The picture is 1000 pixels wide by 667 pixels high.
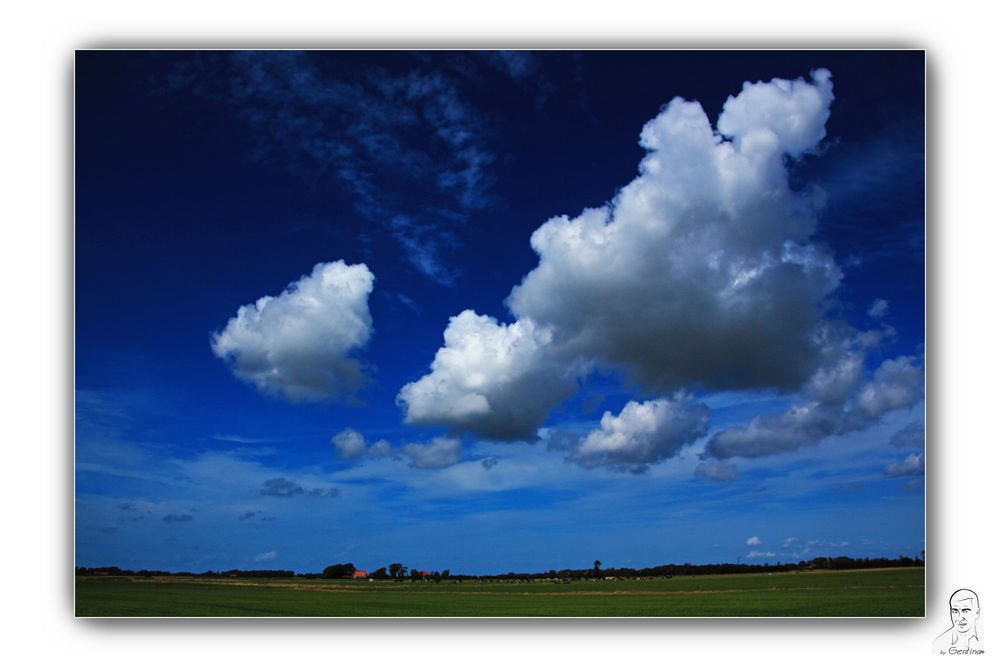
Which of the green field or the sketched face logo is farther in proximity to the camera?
the green field

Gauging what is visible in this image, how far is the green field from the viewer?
742 centimetres

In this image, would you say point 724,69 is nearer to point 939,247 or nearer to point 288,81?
point 939,247

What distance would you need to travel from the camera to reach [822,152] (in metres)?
7.95

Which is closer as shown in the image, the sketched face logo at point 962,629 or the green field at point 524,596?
the sketched face logo at point 962,629

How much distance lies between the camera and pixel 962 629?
7238mm

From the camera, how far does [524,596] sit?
27.0ft

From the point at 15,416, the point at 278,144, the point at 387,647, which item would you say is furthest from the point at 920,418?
the point at 15,416

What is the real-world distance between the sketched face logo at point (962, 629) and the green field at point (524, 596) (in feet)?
1.00

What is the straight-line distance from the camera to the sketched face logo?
7.19m

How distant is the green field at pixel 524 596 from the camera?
7.42 meters

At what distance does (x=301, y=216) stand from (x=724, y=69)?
4.79 meters

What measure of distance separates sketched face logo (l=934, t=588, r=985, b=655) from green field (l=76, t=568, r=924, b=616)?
1.00 feet

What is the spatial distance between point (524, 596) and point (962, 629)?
4.35 meters

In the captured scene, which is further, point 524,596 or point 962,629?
point 524,596
